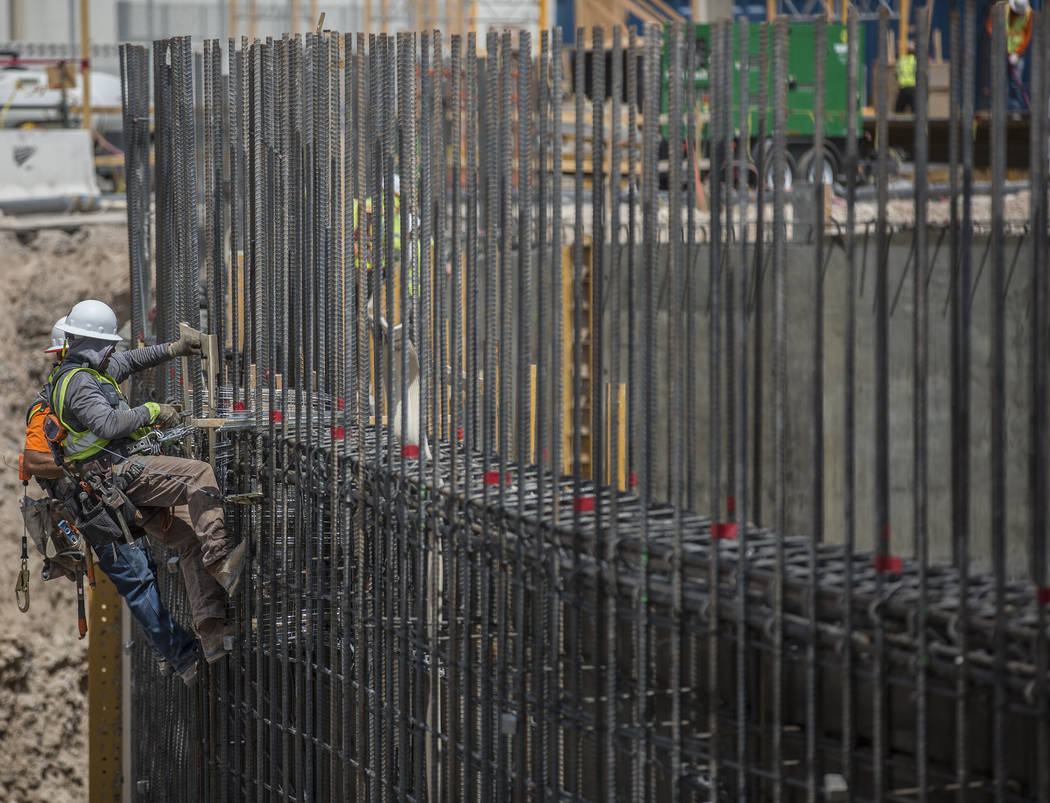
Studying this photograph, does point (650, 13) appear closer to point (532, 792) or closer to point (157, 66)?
point (157, 66)

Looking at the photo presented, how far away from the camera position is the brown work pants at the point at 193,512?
7.81 metres

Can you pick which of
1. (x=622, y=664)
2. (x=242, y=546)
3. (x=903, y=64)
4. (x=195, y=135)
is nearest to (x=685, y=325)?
(x=622, y=664)

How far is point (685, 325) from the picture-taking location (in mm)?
4605

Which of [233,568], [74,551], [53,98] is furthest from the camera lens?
[53,98]

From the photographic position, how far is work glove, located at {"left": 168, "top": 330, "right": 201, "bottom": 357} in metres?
8.08

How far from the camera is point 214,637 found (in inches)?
317

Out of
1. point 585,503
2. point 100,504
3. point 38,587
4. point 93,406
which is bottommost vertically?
point 38,587

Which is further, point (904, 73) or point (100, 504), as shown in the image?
point (904, 73)

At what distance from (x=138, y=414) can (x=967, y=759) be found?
17.2ft

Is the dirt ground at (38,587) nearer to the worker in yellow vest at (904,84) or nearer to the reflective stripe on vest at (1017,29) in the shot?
the worker in yellow vest at (904,84)

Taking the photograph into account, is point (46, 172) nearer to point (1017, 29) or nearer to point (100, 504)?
point (100, 504)

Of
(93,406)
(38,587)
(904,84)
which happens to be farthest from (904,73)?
(93,406)

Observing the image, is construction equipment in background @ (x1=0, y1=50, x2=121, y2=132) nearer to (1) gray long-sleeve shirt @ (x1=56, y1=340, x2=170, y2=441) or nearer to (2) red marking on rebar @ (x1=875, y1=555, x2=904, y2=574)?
(1) gray long-sleeve shirt @ (x1=56, y1=340, x2=170, y2=441)

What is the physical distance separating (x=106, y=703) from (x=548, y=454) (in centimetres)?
628
